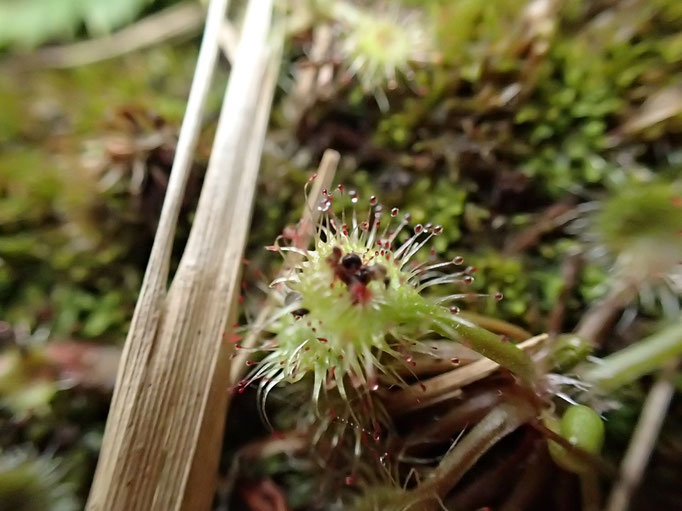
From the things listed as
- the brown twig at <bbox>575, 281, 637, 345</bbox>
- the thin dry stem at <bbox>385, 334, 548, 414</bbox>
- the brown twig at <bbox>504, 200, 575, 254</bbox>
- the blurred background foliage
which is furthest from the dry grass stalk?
the brown twig at <bbox>575, 281, 637, 345</bbox>

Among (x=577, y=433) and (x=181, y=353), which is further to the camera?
(x=181, y=353)

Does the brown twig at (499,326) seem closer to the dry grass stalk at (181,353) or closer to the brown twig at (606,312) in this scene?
the brown twig at (606,312)

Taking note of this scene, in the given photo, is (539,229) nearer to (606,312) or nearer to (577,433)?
(606,312)

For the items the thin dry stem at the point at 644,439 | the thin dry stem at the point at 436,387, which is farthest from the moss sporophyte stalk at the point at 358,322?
the thin dry stem at the point at 644,439

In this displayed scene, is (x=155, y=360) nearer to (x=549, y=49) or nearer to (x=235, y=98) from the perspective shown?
(x=235, y=98)

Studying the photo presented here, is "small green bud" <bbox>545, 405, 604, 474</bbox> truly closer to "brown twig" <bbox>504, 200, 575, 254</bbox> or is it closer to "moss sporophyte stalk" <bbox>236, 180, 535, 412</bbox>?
"moss sporophyte stalk" <bbox>236, 180, 535, 412</bbox>

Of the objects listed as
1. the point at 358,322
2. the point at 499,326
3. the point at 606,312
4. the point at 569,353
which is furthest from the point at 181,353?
the point at 606,312
